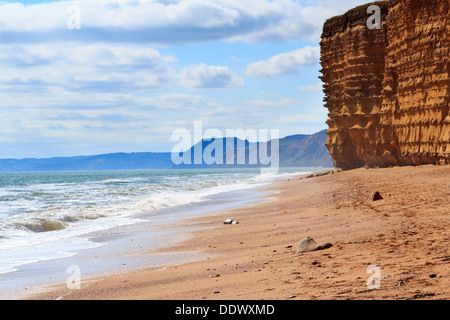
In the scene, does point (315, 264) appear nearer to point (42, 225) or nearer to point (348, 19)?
point (42, 225)

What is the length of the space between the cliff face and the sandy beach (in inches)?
543

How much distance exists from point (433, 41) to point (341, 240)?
19.3 metres

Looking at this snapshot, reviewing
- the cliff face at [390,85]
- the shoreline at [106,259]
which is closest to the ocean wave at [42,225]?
the shoreline at [106,259]

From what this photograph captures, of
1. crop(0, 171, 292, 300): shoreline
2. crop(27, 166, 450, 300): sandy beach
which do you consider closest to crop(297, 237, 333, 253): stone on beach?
crop(27, 166, 450, 300): sandy beach

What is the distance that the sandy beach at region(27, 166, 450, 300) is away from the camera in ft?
17.3

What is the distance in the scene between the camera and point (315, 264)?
21.9ft

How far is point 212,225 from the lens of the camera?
14203 mm

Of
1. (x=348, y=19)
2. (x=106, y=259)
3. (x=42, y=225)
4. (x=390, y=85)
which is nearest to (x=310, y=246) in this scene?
(x=106, y=259)

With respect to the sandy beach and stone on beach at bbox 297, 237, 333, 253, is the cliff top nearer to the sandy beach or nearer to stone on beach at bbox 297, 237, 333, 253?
the sandy beach

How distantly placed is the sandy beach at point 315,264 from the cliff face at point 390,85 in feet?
45.2

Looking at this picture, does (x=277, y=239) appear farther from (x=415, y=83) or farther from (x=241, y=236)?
(x=415, y=83)

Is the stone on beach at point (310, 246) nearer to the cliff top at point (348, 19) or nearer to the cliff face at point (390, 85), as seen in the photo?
the cliff face at point (390, 85)

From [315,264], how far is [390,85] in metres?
27.1
